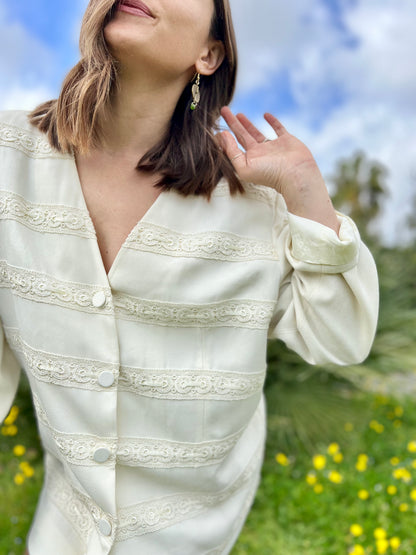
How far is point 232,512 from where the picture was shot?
1.46m

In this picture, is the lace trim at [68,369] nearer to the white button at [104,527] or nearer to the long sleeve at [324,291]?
the white button at [104,527]

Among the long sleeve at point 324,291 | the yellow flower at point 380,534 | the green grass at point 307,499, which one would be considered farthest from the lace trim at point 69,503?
the yellow flower at point 380,534

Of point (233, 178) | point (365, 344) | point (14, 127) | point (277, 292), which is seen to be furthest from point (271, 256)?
point (14, 127)

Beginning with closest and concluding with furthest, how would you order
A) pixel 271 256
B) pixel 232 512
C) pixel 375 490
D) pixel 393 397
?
pixel 271 256
pixel 232 512
pixel 375 490
pixel 393 397

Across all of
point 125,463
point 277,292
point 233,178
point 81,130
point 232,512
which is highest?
point 81,130

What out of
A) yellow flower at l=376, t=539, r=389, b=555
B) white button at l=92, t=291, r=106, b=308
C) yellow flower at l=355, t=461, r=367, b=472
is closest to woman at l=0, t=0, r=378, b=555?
white button at l=92, t=291, r=106, b=308

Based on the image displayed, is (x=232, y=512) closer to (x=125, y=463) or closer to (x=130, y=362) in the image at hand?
(x=125, y=463)

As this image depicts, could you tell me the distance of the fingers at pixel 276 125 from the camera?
1.37m

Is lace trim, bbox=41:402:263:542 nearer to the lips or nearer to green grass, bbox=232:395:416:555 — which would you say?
the lips

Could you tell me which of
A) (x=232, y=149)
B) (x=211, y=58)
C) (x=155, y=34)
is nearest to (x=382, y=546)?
(x=232, y=149)

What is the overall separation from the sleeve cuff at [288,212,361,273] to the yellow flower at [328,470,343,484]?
2070mm

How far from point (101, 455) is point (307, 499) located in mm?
2058

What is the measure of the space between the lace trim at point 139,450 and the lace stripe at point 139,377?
0.39 feet

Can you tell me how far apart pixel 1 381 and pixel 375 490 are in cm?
232
